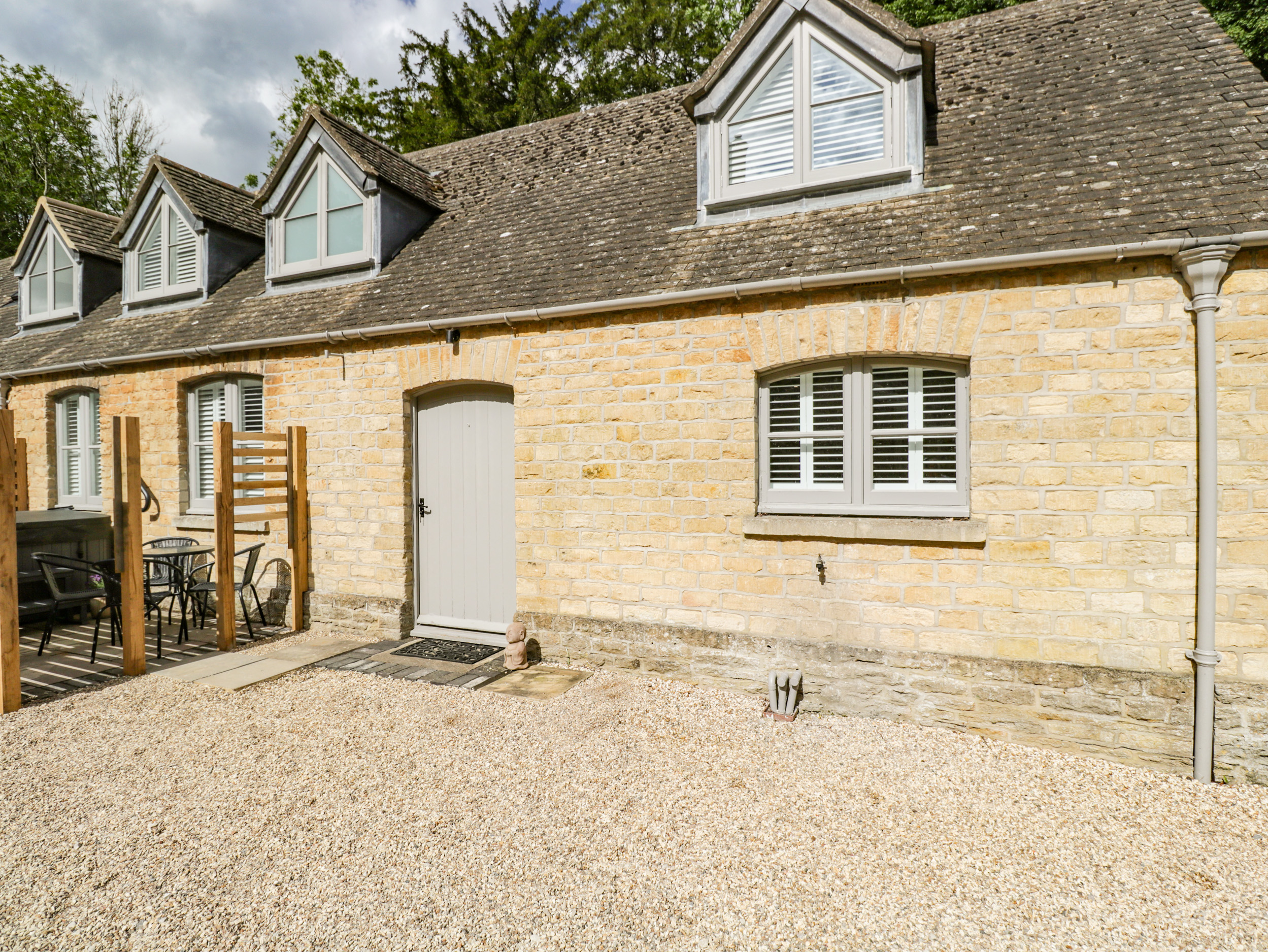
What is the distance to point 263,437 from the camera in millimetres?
7348

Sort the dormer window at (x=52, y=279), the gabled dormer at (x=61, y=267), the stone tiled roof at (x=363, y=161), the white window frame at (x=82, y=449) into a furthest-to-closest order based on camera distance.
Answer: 1. the dormer window at (x=52, y=279)
2. the gabled dormer at (x=61, y=267)
3. the white window frame at (x=82, y=449)
4. the stone tiled roof at (x=363, y=161)

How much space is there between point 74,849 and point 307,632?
4.36 meters

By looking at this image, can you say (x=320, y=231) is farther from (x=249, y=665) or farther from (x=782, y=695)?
(x=782, y=695)

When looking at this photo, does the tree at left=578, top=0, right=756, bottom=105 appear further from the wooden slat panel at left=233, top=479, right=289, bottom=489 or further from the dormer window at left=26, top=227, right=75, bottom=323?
the wooden slat panel at left=233, top=479, right=289, bottom=489

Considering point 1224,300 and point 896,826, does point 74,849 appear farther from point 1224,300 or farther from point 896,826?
point 1224,300

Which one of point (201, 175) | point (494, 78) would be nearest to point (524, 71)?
point (494, 78)

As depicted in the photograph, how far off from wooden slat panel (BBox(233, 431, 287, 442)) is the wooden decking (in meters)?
2.22

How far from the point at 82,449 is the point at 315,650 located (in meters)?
6.23

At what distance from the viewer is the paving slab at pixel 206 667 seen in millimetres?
6176

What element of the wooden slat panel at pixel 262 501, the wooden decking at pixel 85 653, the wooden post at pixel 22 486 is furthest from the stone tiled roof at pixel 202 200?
the wooden decking at pixel 85 653

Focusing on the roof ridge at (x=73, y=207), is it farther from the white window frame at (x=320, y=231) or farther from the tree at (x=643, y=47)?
the tree at (x=643, y=47)

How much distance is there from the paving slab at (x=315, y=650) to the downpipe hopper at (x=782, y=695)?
4.38 metres

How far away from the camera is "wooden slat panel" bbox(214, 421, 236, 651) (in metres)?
6.94

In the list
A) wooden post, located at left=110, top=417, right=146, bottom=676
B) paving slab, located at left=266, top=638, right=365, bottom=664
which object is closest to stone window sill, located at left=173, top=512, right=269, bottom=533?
paving slab, located at left=266, top=638, right=365, bottom=664
